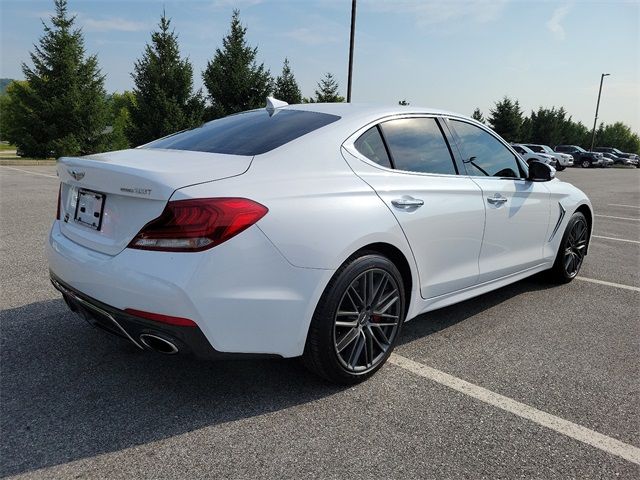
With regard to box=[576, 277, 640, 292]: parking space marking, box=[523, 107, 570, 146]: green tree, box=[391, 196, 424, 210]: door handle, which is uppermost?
box=[523, 107, 570, 146]: green tree

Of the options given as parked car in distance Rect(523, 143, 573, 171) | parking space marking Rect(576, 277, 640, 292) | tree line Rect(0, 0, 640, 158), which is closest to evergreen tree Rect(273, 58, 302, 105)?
tree line Rect(0, 0, 640, 158)

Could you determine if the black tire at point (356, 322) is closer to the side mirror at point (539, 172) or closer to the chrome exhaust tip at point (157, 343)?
the chrome exhaust tip at point (157, 343)

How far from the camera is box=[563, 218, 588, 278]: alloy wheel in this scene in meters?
4.86

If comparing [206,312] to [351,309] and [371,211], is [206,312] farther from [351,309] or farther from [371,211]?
[371,211]

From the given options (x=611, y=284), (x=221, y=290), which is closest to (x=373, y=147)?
(x=221, y=290)

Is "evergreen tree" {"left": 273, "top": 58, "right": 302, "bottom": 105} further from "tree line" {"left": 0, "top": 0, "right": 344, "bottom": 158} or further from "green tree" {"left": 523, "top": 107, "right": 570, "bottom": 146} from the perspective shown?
"green tree" {"left": 523, "top": 107, "right": 570, "bottom": 146}

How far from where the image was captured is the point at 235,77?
30188 mm

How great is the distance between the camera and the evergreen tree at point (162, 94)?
2916 cm

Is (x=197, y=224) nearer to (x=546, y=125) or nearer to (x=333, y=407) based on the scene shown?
(x=333, y=407)

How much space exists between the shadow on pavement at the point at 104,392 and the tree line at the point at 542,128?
142 feet

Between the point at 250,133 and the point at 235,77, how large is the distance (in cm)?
2904

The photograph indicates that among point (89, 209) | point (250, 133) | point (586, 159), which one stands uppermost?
point (586, 159)

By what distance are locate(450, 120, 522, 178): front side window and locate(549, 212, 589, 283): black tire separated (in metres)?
1.10

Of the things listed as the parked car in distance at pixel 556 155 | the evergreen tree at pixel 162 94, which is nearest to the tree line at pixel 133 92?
the evergreen tree at pixel 162 94
